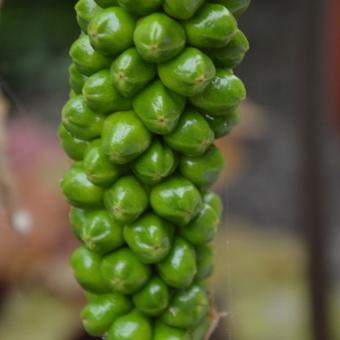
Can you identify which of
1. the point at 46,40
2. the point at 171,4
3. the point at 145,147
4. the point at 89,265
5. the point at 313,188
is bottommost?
the point at 313,188

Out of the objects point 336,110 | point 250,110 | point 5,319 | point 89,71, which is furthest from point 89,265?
point 336,110

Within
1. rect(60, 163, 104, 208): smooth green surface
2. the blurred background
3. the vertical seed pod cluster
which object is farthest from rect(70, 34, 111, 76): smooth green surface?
the blurred background

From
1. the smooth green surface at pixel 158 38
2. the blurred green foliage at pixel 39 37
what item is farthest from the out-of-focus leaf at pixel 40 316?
the smooth green surface at pixel 158 38

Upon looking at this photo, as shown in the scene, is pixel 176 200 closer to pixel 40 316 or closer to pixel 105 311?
pixel 105 311

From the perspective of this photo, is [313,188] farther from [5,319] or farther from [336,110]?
[336,110]

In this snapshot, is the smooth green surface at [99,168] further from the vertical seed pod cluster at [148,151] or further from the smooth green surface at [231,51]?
the smooth green surface at [231,51]

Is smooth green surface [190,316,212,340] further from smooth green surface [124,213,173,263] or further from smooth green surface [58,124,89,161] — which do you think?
smooth green surface [58,124,89,161]
